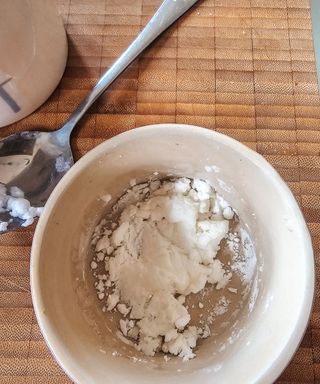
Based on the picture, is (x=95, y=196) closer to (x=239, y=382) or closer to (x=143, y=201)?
(x=143, y=201)

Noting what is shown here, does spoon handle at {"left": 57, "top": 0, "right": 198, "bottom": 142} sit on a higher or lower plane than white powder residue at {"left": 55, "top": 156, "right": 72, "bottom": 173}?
higher

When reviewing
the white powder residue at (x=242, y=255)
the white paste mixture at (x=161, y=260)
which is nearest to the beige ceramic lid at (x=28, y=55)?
the white paste mixture at (x=161, y=260)

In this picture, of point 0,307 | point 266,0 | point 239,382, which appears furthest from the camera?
point 266,0

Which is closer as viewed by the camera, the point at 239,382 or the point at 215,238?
the point at 239,382

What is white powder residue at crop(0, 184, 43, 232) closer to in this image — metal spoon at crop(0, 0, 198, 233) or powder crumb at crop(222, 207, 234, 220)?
metal spoon at crop(0, 0, 198, 233)

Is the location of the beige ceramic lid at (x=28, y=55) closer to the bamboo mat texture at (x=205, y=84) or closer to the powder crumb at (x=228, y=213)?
the bamboo mat texture at (x=205, y=84)

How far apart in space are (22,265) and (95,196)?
0.10 meters

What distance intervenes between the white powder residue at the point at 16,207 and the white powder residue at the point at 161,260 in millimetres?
71

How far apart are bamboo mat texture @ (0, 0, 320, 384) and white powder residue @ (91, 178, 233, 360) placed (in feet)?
0.26

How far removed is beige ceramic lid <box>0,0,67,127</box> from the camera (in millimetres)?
534

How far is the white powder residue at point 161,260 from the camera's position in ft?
1.88

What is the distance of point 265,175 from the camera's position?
0.53 meters

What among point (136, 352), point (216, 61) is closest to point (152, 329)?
point (136, 352)

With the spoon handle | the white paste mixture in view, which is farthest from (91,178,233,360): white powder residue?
the spoon handle
